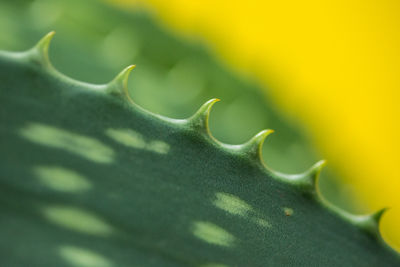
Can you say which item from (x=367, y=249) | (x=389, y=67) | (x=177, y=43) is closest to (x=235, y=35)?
(x=177, y=43)

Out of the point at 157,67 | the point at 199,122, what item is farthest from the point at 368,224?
the point at 157,67

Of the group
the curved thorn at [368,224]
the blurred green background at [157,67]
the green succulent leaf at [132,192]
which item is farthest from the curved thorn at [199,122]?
the blurred green background at [157,67]

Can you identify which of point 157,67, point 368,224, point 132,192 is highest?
point 157,67

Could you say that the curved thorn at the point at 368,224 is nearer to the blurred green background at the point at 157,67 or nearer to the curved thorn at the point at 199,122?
the curved thorn at the point at 199,122

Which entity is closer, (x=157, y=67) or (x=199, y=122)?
(x=199, y=122)

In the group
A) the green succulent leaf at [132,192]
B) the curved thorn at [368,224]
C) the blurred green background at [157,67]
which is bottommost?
the curved thorn at [368,224]

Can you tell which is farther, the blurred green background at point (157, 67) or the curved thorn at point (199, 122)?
the blurred green background at point (157, 67)

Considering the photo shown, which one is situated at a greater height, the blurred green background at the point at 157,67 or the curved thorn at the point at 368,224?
the blurred green background at the point at 157,67

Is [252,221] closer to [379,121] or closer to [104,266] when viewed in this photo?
[104,266]

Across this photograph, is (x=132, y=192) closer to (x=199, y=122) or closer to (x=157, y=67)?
(x=199, y=122)
